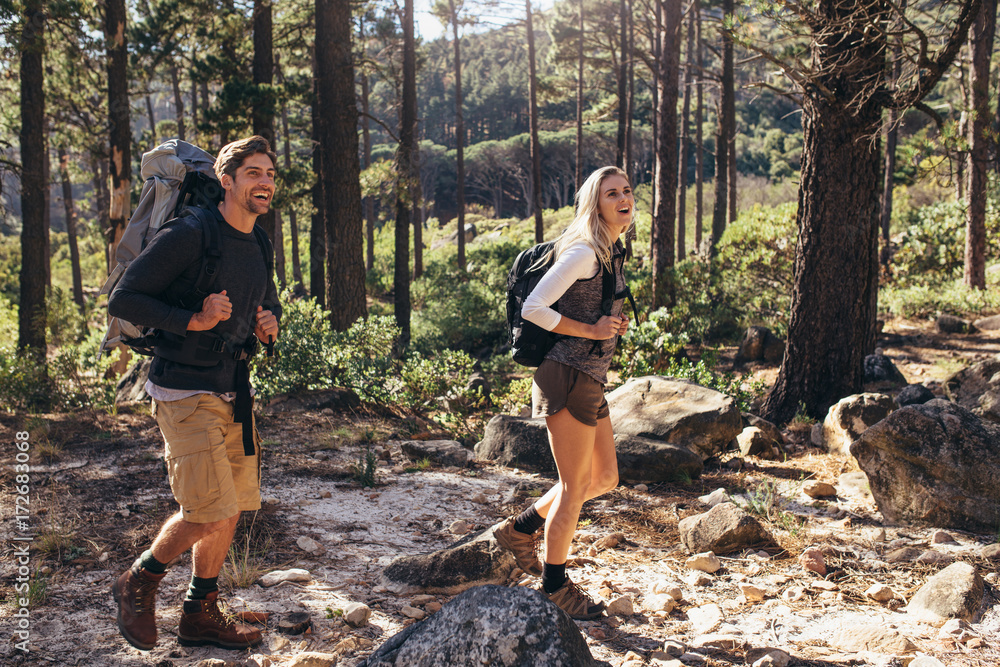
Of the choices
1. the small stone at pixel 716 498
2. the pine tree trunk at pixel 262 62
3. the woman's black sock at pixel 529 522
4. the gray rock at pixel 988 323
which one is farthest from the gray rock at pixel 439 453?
the gray rock at pixel 988 323

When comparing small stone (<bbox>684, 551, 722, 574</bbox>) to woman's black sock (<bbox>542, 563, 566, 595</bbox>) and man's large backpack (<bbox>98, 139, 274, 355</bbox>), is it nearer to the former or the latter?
woman's black sock (<bbox>542, 563, 566, 595</bbox>)

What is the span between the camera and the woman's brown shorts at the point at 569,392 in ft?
9.91

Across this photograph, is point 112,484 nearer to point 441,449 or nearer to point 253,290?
point 441,449

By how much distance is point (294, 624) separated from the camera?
3.14 meters

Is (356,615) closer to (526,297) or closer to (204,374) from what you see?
(204,374)

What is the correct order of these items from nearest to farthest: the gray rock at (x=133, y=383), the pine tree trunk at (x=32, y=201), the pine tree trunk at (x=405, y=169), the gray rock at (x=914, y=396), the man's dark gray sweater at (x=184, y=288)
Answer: the man's dark gray sweater at (x=184, y=288) → the gray rock at (x=914, y=396) → the gray rock at (x=133, y=383) → the pine tree trunk at (x=32, y=201) → the pine tree trunk at (x=405, y=169)

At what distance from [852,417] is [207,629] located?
16.4ft

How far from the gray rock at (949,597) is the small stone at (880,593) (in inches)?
4.2

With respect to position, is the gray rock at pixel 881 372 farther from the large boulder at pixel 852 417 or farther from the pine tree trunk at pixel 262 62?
the pine tree trunk at pixel 262 62

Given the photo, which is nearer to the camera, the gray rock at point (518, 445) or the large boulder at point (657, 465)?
the large boulder at point (657, 465)

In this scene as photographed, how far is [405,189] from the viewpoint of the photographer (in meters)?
15.0

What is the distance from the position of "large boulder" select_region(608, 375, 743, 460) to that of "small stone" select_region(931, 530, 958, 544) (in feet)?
6.21

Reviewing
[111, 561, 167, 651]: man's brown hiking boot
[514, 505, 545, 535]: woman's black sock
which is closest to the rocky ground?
[111, 561, 167, 651]: man's brown hiking boot

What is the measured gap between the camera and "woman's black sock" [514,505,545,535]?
3.42 meters
